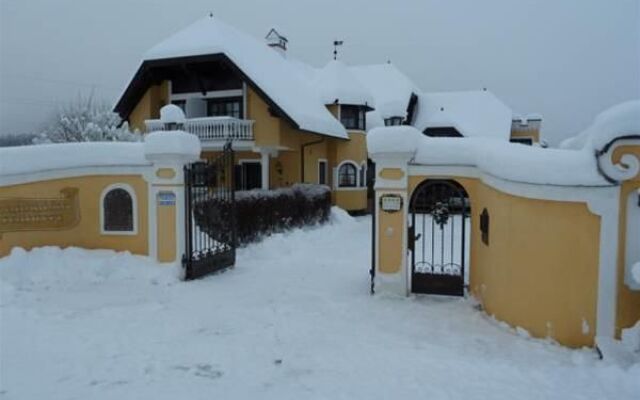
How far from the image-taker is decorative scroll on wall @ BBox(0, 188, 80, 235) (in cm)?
873

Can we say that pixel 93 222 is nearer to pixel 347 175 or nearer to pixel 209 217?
pixel 209 217

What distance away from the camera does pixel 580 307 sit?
535cm

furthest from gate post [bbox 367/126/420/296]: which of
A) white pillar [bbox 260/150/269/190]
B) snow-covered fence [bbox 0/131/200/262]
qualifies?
white pillar [bbox 260/150/269/190]

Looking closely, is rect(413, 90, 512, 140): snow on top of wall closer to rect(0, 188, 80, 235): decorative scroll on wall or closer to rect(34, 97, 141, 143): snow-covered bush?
rect(34, 97, 141, 143): snow-covered bush

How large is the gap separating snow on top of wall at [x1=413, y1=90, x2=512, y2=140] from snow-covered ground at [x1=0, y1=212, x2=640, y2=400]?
20926 mm

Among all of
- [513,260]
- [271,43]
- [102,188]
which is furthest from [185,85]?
[513,260]

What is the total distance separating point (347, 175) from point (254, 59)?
26.2 ft

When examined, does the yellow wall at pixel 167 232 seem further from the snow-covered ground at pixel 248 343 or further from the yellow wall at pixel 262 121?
the yellow wall at pixel 262 121

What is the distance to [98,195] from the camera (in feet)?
30.4

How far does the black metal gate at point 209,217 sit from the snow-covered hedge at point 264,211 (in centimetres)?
3

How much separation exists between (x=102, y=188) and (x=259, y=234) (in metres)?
5.28

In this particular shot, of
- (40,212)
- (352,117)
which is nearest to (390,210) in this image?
(40,212)

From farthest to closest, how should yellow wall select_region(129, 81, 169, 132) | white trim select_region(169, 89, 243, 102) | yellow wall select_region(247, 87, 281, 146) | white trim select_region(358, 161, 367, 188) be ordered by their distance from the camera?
white trim select_region(358, 161, 367, 188), yellow wall select_region(129, 81, 169, 132), white trim select_region(169, 89, 243, 102), yellow wall select_region(247, 87, 281, 146)

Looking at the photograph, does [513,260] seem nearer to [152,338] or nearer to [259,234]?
[152,338]
